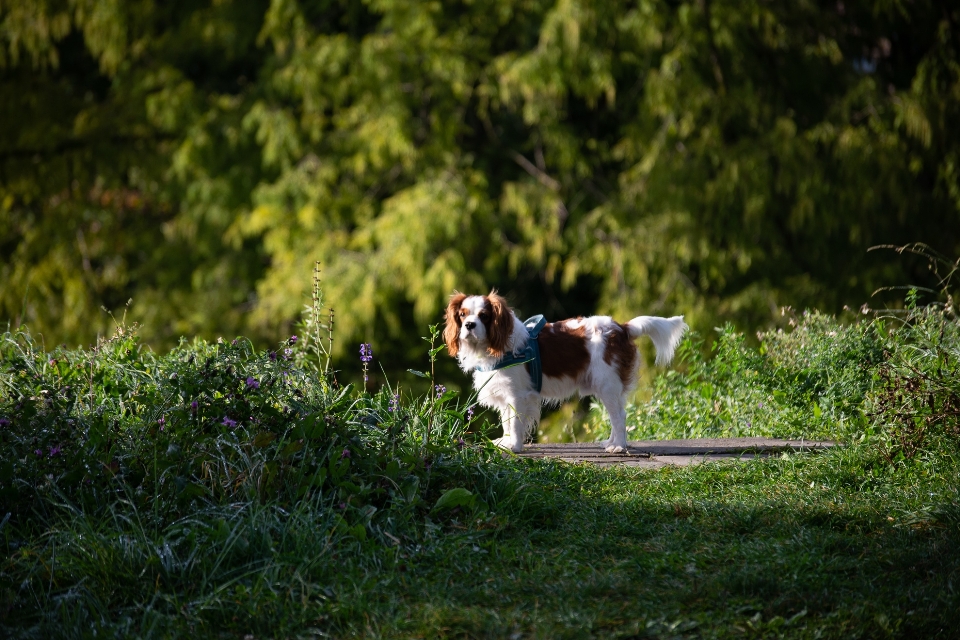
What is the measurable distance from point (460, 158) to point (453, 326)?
26.2 ft

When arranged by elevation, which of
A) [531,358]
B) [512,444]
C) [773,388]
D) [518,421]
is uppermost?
[531,358]

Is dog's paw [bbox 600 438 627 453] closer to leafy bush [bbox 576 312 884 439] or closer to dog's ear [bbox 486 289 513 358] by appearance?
dog's ear [bbox 486 289 513 358]

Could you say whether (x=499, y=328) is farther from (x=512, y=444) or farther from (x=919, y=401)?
(x=919, y=401)

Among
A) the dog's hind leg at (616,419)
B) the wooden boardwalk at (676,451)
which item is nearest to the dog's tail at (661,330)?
the dog's hind leg at (616,419)

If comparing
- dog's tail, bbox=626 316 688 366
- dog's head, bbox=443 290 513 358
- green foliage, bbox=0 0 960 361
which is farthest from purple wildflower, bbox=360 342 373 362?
green foliage, bbox=0 0 960 361

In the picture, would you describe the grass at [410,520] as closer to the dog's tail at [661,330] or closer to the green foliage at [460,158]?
the dog's tail at [661,330]

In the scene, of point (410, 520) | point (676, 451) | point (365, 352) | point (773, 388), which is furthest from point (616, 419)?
point (410, 520)

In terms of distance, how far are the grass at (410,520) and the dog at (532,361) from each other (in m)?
0.71

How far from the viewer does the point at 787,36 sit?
1239 centimetres

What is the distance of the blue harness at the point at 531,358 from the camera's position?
6.12 metres

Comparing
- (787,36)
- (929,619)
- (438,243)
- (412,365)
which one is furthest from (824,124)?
(929,619)

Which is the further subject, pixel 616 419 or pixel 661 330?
pixel 661 330

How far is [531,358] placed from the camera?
6125 millimetres

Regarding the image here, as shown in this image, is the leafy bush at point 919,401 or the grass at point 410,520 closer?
the grass at point 410,520
